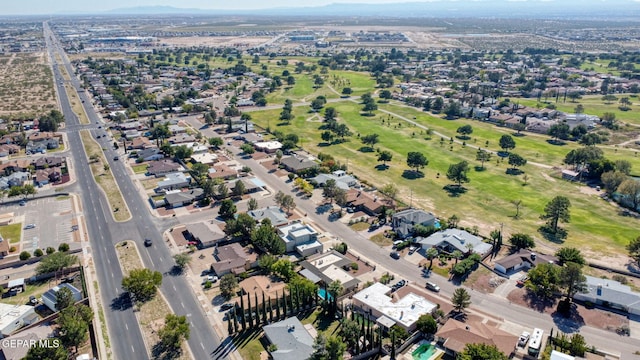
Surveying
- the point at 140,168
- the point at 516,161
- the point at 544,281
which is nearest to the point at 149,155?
the point at 140,168

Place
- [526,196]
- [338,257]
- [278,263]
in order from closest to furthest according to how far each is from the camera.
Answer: [278,263], [338,257], [526,196]

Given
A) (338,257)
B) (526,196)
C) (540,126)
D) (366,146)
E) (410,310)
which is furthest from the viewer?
(540,126)

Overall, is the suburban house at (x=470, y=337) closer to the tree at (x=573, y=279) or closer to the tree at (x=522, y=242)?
the tree at (x=573, y=279)

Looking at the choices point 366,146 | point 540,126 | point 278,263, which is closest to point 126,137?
point 366,146

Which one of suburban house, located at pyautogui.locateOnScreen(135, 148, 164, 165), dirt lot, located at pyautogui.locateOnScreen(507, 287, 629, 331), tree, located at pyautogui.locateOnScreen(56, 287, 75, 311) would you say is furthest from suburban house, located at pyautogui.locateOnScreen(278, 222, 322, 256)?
suburban house, located at pyautogui.locateOnScreen(135, 148, 164, 165)

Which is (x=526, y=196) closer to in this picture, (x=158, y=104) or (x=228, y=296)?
(x=228, y=296)

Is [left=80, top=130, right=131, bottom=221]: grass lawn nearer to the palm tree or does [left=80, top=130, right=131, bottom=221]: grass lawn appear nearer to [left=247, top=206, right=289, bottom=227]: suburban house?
[left=247, top=206, right=289, bottom=227]: suburban house
